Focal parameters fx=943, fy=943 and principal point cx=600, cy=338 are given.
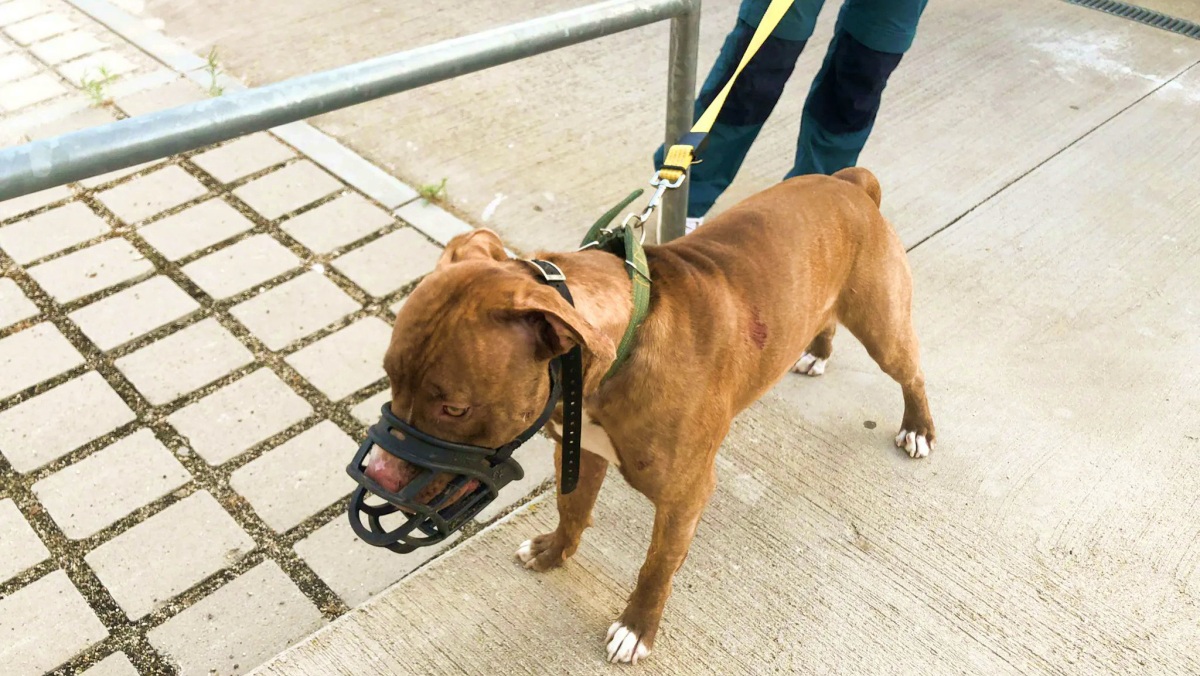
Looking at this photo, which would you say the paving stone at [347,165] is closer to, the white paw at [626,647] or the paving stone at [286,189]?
the paving stone at [286,189]

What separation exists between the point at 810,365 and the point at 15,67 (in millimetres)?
4786

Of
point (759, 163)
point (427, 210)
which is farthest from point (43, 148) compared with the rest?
point (759, 163)

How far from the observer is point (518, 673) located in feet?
8.57

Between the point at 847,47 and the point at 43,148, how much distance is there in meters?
3.13

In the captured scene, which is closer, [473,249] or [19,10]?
[473,249]

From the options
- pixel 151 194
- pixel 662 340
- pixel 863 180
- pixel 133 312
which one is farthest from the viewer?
pixel 151 194

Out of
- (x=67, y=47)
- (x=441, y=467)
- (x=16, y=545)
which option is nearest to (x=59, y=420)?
(x=16, y=545)

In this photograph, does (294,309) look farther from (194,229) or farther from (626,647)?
(626,647)

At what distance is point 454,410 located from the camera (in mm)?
1902

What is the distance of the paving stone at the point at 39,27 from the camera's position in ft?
18.6

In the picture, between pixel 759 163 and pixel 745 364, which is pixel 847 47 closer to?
pixel 759 163

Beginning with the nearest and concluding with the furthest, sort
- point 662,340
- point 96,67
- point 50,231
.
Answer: point 662,340
point 50,231
point 96,67

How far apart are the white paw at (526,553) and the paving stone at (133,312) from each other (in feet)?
6.04

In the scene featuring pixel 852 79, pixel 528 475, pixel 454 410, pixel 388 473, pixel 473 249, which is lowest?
pixel 528 475
